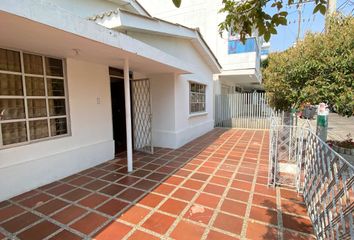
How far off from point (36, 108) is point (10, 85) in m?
0.62

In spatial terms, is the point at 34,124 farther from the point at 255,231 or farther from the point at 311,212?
the point at 311,212

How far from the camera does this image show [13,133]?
3.66 meters

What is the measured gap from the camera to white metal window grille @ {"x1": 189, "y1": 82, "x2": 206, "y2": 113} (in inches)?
333

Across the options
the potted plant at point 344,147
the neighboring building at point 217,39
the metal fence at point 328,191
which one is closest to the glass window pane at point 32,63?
the metal fence at point 328,191

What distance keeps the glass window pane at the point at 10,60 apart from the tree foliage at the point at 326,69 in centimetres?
562

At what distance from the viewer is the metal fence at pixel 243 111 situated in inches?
430

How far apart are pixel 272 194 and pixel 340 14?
3.92 meters

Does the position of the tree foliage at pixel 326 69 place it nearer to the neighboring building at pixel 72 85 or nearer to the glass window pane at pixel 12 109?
the neighboring building at pixel 72 85

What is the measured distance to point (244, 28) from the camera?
192cm

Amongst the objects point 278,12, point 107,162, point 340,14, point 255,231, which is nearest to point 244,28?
point 278,12

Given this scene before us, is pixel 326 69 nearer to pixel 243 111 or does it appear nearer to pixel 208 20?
pixel 243 111

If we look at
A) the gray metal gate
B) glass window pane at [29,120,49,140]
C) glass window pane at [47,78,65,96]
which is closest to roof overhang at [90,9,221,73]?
glass window pane at [47,78,65,96]

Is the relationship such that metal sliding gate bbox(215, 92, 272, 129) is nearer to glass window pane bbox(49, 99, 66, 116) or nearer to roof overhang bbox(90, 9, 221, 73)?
roof overhang bbox(90, 9, 221, 73)

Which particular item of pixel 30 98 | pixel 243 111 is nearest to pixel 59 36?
pixel 30 98
